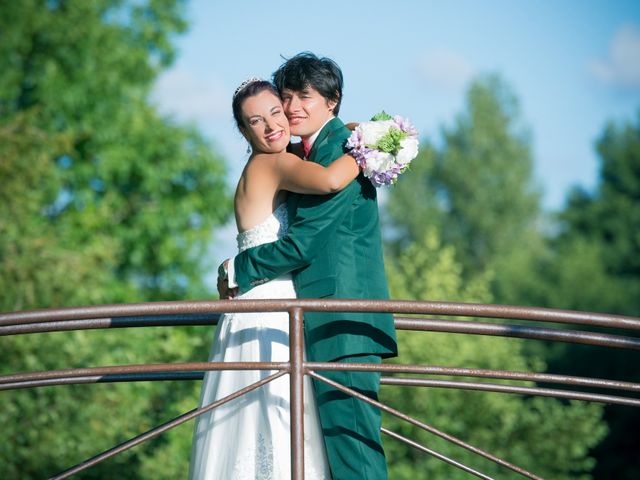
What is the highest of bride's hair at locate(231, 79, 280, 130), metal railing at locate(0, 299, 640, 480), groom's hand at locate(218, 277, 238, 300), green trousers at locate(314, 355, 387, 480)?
bride's hair at locate(231, 79, 280, 130)

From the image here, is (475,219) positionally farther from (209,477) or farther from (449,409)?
(209,477)

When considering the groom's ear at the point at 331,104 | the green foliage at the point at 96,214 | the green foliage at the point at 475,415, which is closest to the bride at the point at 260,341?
the groom's ear at the point at 331,104

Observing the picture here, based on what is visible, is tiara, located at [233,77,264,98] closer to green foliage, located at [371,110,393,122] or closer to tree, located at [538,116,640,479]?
green foliage, located at [371,110,393,122]

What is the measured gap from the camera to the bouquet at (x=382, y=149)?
359 centimetres

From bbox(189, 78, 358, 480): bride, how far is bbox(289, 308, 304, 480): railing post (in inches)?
11.8

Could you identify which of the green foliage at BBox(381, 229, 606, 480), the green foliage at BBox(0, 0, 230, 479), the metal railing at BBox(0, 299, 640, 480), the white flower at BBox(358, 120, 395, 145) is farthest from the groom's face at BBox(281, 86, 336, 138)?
the green foliage at BBox(381, 229, 606, 480)

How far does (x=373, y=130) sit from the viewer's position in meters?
3.65

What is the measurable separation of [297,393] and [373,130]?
1.10 metres

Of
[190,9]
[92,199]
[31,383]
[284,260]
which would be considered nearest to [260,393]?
[284,260]

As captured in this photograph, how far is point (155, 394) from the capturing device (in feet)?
38.7

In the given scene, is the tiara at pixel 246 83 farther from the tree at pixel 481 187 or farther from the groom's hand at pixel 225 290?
the tree at pixel 481 187

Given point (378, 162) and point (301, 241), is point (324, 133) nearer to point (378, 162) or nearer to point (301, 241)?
point (378, 162)

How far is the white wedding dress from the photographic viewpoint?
3.55 meters

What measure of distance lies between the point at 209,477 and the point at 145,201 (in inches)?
516
